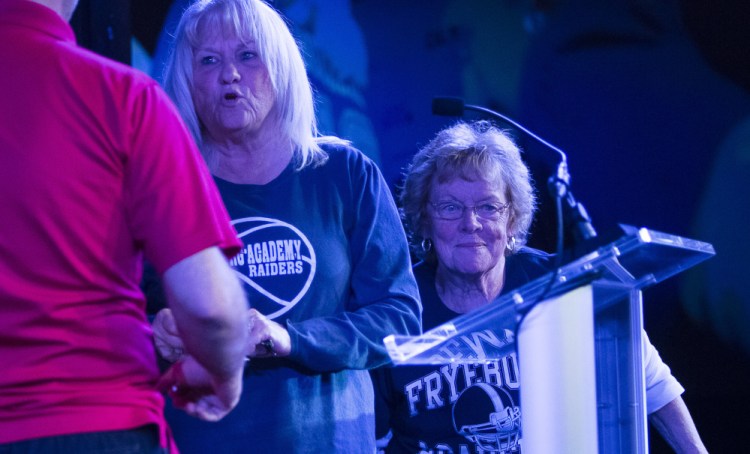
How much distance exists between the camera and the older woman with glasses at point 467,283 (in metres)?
2.41

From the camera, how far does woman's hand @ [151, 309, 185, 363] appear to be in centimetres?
175

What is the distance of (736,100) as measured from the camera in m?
3.67

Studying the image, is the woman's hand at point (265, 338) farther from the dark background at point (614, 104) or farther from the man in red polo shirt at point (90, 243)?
the dark background at point (614, 104)

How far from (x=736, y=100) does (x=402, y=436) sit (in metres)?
2.04

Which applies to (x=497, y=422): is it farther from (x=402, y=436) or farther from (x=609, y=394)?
(x=609, y=394)

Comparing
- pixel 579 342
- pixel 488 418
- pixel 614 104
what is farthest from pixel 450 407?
pixel 614 104

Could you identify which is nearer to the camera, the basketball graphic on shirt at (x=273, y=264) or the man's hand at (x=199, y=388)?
the man's hand at (x=199, y=388)

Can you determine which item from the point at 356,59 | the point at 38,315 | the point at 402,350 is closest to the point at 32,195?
the point at 38,315

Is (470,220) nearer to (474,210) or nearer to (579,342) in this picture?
(474,210)

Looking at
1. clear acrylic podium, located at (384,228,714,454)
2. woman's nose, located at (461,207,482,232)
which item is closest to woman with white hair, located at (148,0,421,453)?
clear acrylic podium, located at (384,228,714,454)

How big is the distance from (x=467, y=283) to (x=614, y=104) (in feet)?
4.31

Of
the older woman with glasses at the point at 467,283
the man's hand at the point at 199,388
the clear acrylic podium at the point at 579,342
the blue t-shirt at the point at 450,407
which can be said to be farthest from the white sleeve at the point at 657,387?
the man's hand at the point at 199,388

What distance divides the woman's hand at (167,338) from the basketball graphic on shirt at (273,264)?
0.65 feet

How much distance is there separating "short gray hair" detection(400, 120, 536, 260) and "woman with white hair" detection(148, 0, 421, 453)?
0.72 m
